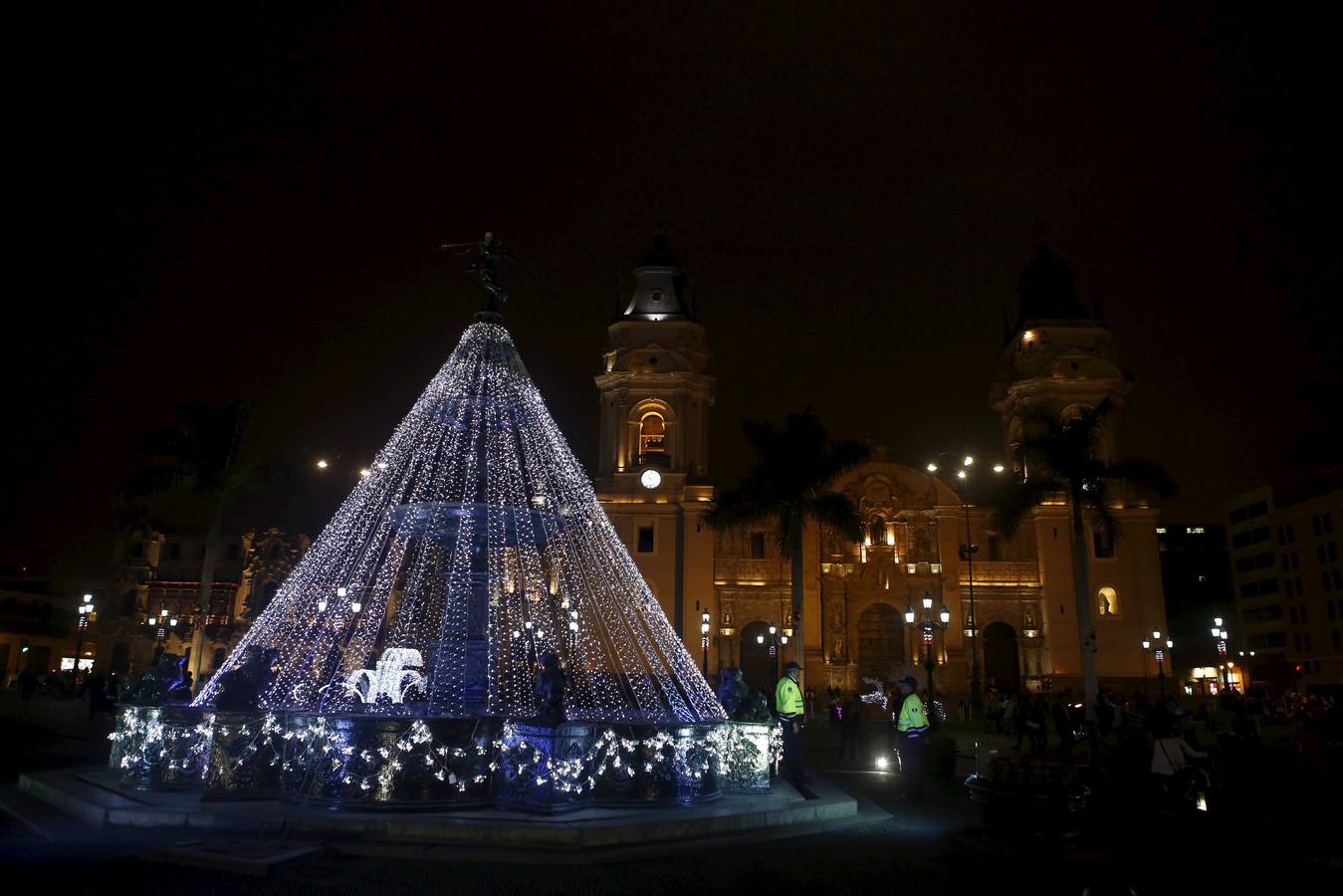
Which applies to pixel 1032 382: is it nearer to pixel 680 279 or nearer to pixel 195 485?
pixel 680 279

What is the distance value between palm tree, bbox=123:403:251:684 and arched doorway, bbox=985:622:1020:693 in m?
34.7

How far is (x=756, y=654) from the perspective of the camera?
4772 cm

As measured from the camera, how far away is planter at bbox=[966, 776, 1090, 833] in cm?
1023

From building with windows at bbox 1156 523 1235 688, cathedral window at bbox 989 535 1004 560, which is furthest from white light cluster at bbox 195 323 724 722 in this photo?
building with windows at bbox 1156 523 1235 688

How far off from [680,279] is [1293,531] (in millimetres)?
40897

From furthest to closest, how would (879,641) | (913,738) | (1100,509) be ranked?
1. (879,641)
2. (1100,509)
3. (913,738)

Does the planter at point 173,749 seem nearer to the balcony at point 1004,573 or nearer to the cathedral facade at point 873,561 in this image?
the cathedral facade at point 873,561

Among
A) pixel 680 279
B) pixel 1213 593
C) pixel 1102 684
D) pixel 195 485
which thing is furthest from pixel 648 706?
pixel 1213 593

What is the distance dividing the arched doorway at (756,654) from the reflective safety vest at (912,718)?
108 feet

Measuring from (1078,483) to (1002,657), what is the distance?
19383mm

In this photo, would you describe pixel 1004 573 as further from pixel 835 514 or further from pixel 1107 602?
pixel 835 514

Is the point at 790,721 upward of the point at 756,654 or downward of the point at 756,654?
downward

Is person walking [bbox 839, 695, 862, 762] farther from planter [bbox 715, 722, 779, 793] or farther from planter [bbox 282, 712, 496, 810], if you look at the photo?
planter [bbox 282, 712, 496, 810]

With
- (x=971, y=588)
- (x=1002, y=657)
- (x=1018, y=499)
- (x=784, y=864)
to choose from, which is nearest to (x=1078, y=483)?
(x=1018, y=499)
